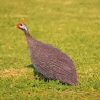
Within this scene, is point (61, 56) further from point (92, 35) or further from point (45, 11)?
point (45, 11)

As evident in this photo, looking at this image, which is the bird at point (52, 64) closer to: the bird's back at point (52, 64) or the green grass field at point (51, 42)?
the bird's back at point (52, 64)

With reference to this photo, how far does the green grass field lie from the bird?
7.4 inches

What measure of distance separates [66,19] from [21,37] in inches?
195

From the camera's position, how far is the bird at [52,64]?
35.1 feet

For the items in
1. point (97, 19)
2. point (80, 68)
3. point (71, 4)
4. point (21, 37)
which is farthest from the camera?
point (71, 4)

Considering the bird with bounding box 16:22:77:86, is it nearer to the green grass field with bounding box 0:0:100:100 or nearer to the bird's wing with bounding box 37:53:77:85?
the bird's wing with bounding box 37:53:77:85

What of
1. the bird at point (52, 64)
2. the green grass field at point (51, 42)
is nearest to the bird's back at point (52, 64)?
the bird at point (52, 64)

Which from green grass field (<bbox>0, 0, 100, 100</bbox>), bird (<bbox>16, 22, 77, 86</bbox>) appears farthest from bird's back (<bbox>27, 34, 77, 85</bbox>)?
green grass field (<bbox>0, 0, 100, 100</bbox>)

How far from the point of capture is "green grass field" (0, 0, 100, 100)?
10570 mm

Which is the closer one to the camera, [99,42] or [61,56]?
[61,56]

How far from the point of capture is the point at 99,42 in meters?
18.1

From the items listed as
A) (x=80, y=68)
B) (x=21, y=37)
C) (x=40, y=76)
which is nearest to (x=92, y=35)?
(x=21, y=37)

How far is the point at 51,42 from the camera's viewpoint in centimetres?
1842

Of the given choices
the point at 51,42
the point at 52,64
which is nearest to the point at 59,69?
the point at 52,64
